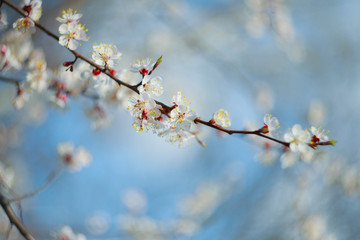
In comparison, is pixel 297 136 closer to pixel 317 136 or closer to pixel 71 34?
pixel 317 136

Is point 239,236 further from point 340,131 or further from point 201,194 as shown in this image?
point 340,131

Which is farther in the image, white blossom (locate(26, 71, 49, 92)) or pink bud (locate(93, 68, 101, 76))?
white blossom (locate(26, 71, 49, 92))

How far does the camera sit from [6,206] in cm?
104

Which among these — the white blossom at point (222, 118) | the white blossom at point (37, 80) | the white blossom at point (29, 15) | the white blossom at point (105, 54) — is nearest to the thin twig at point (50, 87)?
the white blossom at point (37, 80)

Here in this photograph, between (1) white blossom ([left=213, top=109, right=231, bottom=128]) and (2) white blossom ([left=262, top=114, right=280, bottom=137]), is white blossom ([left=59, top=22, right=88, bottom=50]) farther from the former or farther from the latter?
(2) white blossom ([left=262, top=114, right=280, bottom=137])

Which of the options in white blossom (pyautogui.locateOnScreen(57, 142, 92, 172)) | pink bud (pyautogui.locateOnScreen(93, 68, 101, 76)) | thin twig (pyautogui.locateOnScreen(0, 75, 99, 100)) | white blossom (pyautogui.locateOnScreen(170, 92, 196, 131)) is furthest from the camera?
white blossom (pyautogui.locateOnScreen(57, 142, 92, 172))

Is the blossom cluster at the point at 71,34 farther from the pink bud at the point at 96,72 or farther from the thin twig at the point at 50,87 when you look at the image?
the thin twig at the point at 50,87

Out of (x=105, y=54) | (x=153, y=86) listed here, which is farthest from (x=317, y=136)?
(x=105, y=54)

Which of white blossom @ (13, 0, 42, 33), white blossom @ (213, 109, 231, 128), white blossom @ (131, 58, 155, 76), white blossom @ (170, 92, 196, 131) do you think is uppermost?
white blossom @ (13, 0, 42, 33)

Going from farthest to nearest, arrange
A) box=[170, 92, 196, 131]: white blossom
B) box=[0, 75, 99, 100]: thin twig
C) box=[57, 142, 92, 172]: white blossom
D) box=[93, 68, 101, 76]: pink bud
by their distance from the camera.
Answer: box=[57, 142, 92, 172]: white blossom, box=[0, 75, 99, 100]: thin twig, box=[93, 68, 101, 76]: pink bud, box=[170, 92, 196, 131]: white blossom

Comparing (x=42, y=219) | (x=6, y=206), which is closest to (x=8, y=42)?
(x=6, y=206)

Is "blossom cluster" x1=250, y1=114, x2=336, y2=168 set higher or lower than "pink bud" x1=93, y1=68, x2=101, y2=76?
lower

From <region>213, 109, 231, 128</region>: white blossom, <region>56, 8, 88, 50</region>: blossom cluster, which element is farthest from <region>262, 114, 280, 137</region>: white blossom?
<region>56, 8, 88, 50</region>: blossom cluster

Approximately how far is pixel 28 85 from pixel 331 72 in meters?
5.72
